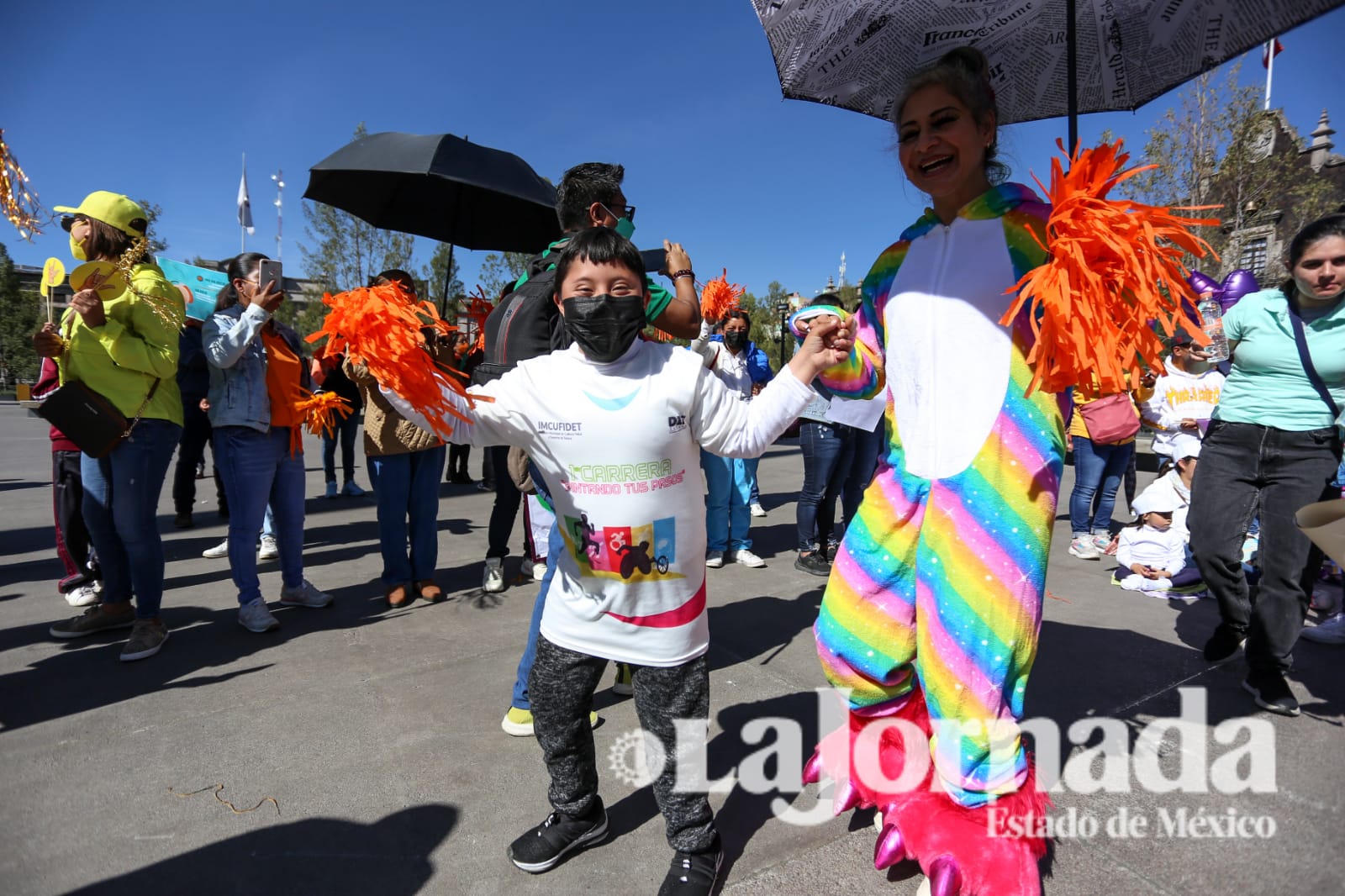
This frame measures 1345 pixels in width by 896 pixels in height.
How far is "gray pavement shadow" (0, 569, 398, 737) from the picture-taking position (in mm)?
3021

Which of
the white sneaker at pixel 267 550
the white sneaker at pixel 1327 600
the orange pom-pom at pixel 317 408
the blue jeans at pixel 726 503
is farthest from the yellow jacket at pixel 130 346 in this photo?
the white sneaker at pixel 1327 600

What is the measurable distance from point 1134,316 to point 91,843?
126 inches

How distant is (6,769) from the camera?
2.50m

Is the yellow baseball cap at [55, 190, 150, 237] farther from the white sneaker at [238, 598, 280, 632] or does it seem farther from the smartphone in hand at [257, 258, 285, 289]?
the white sneaker at [238, 598, 280, 632]

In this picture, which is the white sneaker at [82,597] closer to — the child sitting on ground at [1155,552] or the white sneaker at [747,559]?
the white sneaker at [747,559]

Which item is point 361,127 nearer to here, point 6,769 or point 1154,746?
point 6,769

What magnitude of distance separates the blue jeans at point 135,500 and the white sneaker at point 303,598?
0.74 metres

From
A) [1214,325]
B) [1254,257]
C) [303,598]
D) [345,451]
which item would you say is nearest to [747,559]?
[303,598]

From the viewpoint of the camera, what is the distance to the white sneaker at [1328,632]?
3.81 meters

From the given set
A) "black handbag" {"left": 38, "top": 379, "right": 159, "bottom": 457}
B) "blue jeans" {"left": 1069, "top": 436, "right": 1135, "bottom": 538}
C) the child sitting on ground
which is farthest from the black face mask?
"blue jeans" {"left": 1069, "top": 436, "right": 1135, "bottom": 538}

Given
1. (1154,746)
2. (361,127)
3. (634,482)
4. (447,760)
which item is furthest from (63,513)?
(361,127)

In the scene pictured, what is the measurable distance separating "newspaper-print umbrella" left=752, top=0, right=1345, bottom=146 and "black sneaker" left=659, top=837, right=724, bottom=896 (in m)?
2.23

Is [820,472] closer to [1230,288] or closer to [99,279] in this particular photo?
[1230,288]

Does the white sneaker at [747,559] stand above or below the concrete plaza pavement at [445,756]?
above
